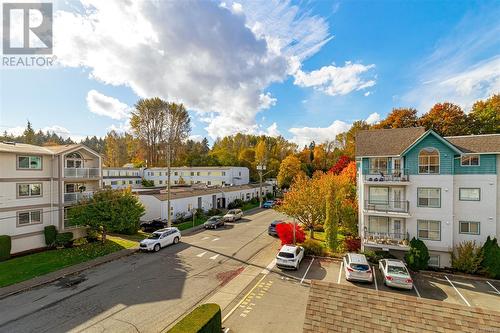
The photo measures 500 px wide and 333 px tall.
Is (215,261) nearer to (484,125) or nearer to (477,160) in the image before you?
(477,160)

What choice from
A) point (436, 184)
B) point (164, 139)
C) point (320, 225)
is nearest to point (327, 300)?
point (436, 184)

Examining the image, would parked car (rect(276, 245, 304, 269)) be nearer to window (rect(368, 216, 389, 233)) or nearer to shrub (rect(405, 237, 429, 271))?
window (rect(368, 216, 389, 233))

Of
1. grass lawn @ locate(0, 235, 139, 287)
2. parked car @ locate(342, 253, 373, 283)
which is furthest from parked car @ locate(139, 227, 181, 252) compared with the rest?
parked car @ locate(342, 253, 373, 283)

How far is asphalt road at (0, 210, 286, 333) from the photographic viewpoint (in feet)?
41.4

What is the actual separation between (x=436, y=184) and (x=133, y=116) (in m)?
63.1

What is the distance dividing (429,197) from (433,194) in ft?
1.20

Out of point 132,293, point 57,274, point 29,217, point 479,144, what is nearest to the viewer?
point 132,293

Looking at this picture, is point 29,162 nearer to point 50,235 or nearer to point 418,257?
point 50,235

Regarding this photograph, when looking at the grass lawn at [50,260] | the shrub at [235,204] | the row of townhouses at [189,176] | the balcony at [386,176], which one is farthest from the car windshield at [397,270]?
the row of townhouses at [189,176]

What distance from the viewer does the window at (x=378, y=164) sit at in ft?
74.7

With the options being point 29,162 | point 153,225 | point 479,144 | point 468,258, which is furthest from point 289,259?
point 29,162

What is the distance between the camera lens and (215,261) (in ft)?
70.9

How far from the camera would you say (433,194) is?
67.3 feet

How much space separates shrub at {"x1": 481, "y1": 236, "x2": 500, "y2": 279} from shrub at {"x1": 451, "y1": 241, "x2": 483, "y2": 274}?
0.27m
